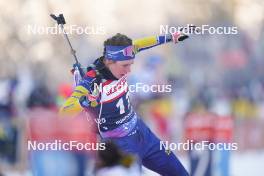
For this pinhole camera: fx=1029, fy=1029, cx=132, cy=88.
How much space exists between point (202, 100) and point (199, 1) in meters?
0.60

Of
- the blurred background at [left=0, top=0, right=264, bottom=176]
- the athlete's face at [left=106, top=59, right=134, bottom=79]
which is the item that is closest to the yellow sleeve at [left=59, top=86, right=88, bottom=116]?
the blurred background at [left=0, top=0, right=264, bottom=176]

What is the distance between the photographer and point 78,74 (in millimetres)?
6062

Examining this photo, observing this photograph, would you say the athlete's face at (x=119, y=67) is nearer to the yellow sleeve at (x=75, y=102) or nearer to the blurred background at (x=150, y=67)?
the blurred background at (x=150, y=67)

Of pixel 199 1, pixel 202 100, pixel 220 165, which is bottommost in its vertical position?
pixel 220 165

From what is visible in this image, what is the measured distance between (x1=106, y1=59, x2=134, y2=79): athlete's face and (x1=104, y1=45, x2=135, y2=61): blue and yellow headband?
0.02m

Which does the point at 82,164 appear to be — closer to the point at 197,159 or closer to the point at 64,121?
the point at 64,121

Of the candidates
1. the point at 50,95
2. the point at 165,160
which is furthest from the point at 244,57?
the point at 50,95

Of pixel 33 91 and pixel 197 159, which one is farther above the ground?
pixel 33 91

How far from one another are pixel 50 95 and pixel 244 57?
1207mm

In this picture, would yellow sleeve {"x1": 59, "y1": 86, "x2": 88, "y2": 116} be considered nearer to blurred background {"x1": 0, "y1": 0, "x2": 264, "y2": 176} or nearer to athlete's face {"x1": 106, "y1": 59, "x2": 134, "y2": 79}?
blurred background {"x1": 0, "y1": 0, "x2": 264, "y2": 176}

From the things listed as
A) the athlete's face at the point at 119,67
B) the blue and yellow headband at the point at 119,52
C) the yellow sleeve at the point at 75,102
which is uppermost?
the blue and yellow headband at the point at 119,52

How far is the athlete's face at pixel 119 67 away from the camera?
6.01 m

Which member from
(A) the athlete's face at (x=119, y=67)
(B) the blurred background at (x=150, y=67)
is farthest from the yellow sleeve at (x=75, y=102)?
(A) the athlete's face at (x=119, y=67)

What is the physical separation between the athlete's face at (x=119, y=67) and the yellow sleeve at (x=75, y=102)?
0.67ft
